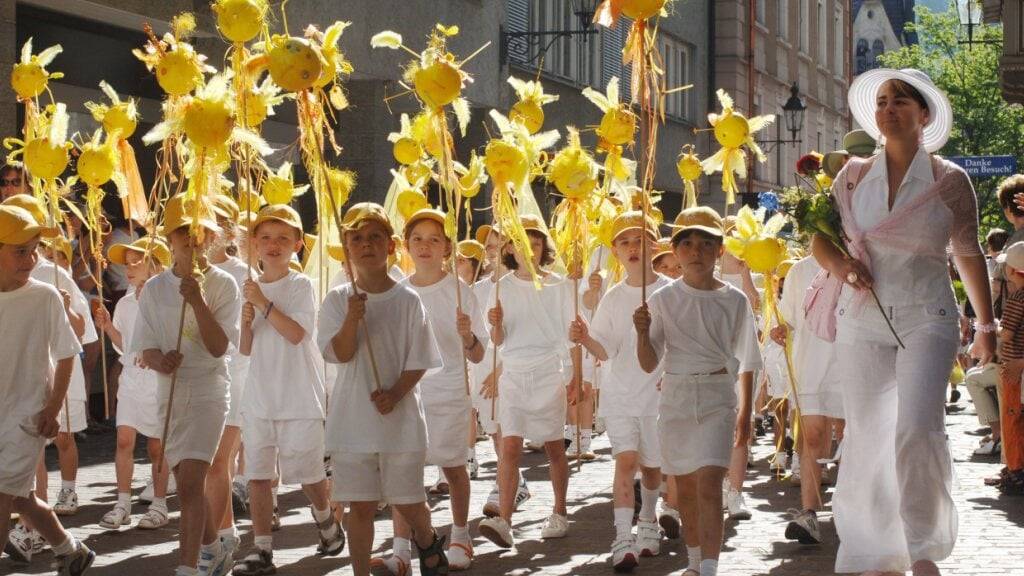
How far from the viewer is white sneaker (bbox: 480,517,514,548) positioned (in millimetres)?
9828

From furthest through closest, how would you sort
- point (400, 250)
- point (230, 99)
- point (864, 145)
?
point (400, 250), point (864, 145), point (230, 99)

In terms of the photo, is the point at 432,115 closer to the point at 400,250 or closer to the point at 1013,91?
the point at 400,250

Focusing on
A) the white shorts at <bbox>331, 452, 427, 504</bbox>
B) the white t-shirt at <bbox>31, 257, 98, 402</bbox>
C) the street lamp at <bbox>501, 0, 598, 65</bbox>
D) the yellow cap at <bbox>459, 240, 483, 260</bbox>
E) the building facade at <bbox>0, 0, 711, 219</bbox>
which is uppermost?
the street lamp at <bbox>501, 0, 598, 65</bbox>

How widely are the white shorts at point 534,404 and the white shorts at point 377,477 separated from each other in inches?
100

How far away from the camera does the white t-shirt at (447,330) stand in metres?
9.69

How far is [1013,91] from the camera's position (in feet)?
90.5

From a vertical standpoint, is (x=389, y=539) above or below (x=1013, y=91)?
→ below

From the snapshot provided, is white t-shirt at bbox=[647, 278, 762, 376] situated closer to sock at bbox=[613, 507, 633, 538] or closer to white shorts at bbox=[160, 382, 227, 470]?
sock at bbox=[613, 507, 633, 538]

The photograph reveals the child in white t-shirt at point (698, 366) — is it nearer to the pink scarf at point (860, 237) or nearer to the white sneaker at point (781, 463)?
the pink scarf at point (860, 237)

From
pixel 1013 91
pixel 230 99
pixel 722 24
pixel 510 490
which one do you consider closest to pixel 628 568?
pixel 510 490

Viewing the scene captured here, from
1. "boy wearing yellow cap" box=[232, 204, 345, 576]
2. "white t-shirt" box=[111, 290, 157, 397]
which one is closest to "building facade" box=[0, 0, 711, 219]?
"boy wearing yellow cap" box=[232, 204, 345, 576]

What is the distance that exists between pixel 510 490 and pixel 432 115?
2155mm

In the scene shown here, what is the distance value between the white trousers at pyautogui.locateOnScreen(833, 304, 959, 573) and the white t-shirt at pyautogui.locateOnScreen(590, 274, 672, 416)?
6.82 feet

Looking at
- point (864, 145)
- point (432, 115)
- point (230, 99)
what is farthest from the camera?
point (864, 145)
